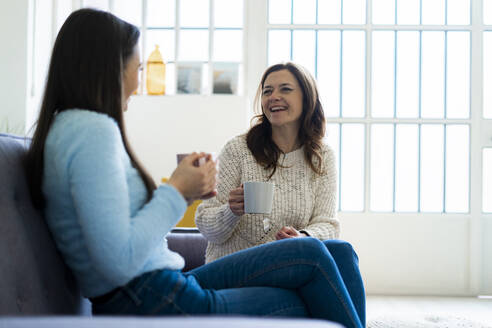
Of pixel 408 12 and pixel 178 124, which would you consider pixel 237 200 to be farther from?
pixel 408 12

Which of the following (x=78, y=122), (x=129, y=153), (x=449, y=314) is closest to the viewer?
(x=78, y=122)

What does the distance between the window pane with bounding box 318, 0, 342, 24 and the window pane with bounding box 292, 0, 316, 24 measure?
0.17 feet

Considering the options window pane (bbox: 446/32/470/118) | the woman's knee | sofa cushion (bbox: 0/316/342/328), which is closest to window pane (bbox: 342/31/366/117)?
window pane (bbox: 446/32/470/118)

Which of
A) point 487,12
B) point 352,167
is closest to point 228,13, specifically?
point 352,167

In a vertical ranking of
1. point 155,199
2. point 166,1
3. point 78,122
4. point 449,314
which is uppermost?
point 166,1

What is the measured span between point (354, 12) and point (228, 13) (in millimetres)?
924

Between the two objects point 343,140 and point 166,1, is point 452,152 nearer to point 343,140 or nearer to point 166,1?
point 343,140

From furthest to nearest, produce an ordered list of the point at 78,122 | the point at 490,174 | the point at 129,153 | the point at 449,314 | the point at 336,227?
1. the point at 490,174
2. the point at 449,314
3. the point at 336,227
4. the point at 129,153
5. the point at 78,122

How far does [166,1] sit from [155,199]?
3.11 metres

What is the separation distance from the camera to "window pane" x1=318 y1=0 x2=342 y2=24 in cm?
386

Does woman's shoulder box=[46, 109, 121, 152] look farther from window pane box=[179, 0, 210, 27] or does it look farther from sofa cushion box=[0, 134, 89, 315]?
window pane box=[179, 0, 210, 27]

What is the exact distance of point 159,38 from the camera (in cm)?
392

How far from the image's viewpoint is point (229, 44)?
3871 mm

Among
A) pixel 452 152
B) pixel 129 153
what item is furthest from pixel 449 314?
pixel 129 153
